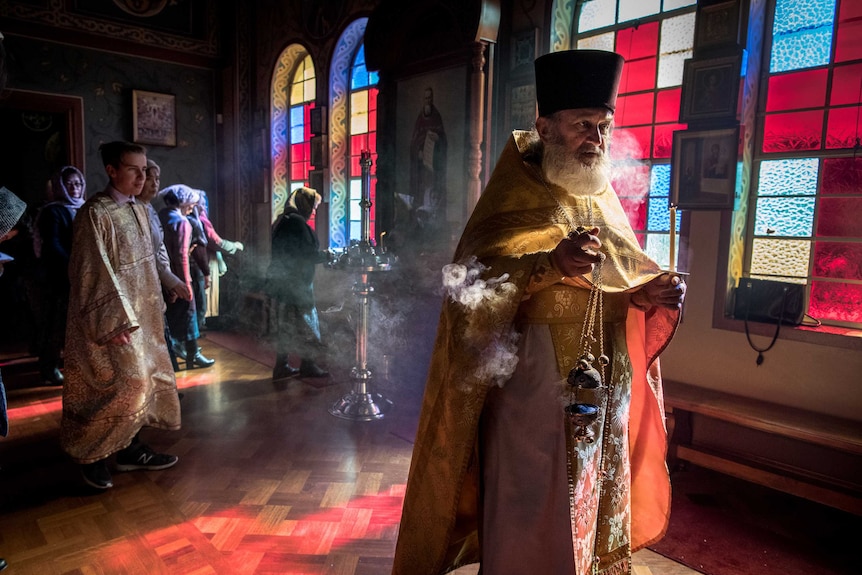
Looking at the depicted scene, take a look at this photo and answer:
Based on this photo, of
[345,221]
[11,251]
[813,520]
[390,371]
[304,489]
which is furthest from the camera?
[345,221]

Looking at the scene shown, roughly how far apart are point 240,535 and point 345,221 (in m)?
4.52

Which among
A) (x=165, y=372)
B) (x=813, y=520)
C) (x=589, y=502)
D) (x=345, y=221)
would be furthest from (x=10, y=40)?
(x=813, y=520)

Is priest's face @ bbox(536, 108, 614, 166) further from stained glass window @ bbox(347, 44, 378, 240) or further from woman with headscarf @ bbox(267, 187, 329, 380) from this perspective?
stained glass window @ bbox(347, 44, 378, 240)

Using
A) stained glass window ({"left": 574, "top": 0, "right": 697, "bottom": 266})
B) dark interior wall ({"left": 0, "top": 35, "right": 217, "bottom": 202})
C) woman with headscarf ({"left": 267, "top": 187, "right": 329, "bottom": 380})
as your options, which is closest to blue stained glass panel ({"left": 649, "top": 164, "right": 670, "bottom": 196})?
stained glass window ({"left": 574, "top": 0, "right": 697, "bottom": 266})

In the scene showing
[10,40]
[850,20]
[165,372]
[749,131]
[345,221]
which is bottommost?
[165,372]

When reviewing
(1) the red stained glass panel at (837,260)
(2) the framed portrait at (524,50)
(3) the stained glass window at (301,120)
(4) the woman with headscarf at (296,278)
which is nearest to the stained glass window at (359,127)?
(3) the stained glass window at (301,120)

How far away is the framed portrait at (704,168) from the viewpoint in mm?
3369

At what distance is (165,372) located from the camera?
335cm

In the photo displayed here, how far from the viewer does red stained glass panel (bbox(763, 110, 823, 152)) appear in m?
3.32

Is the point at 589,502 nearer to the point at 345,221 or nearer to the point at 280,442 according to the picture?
the point at 280,442

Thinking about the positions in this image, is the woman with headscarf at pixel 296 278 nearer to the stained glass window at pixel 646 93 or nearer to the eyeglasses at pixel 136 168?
the eyeglasses at pixel 136 168

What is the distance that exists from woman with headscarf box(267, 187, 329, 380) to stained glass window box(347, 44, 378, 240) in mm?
1302

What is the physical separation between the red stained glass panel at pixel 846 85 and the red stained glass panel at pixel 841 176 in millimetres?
308

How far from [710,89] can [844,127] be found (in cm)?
71
